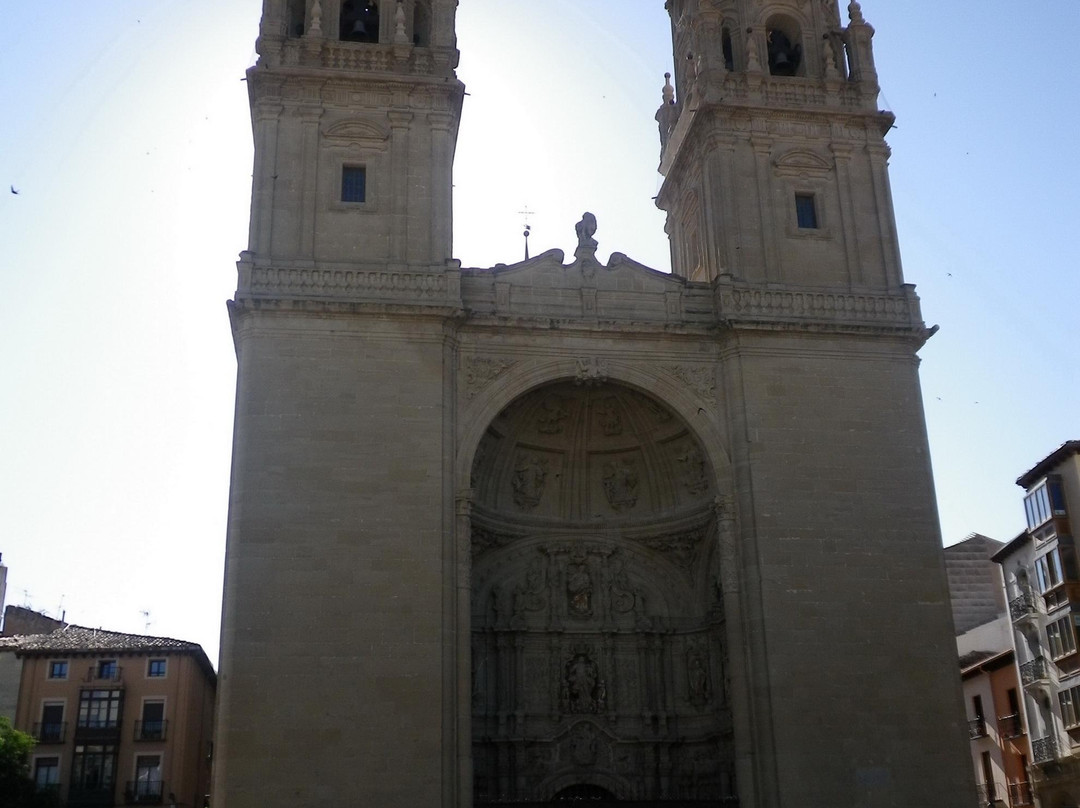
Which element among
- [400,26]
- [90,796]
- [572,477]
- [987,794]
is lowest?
[987,794]

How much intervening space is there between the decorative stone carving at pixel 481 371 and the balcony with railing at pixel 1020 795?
18.8 metres

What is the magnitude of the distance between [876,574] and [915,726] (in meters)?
2.65

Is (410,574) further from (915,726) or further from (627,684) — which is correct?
(915,726)

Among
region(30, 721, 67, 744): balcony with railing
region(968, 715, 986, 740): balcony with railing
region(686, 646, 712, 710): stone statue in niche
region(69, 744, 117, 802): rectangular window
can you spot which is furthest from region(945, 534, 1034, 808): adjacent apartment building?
region(30, 721, 67, 744): balcony with railing

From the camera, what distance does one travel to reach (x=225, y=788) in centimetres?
1920

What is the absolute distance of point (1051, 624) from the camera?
30562 mm

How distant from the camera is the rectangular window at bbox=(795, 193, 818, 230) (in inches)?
1004

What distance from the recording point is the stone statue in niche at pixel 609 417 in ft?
80.4

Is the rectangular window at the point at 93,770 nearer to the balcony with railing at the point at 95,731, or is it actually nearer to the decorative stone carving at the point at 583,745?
the balcony with railing at the point at 95,731

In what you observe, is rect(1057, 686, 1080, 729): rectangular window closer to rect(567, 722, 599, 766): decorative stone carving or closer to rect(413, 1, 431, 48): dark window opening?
rect(567, 722, 599, 766): decorative stone carving

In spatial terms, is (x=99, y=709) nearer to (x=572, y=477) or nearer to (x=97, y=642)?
(x=97, y=642)

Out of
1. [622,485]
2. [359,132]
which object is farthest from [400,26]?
[622,485]

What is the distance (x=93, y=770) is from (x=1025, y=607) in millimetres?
26419

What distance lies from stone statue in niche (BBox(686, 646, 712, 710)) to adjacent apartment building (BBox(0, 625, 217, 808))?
18528 mm
